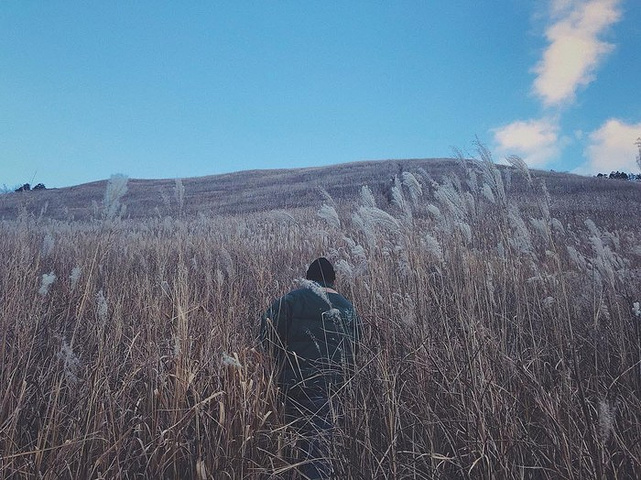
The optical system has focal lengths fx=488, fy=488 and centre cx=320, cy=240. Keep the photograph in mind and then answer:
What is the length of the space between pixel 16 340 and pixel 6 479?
1.21 m

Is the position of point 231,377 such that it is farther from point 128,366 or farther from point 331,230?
point 331,230

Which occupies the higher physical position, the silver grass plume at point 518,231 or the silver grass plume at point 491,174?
Result: the silver grass plume at point 491,174

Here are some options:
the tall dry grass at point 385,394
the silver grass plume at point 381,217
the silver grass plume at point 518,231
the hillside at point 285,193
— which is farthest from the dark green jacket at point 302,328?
the hillside at point 285,193

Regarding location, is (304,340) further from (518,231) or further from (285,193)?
(285,193)

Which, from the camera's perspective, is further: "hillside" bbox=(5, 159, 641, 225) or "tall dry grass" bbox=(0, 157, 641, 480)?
"hillside" bbox=(5, 159, 641, 225)

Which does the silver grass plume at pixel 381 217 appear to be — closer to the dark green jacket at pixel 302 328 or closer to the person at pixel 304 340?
the person at pixel 304 340

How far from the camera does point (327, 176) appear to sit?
119 ft

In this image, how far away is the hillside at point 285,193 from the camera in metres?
20.0

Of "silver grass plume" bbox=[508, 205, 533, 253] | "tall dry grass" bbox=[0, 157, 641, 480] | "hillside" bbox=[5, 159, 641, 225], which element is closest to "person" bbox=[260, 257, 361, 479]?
"tall dry grass" bbox=[0, 157, 641, 480]

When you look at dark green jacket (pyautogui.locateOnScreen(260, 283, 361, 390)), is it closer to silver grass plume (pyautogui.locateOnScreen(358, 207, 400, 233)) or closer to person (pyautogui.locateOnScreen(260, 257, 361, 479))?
person (pyautogui.locateOnScreen(260, 257, 361, 479))

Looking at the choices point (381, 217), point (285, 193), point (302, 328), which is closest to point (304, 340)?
point (302, 328)

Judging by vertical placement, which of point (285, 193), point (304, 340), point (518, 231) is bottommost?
point (304, 340)

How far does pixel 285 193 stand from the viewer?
30.0 meters

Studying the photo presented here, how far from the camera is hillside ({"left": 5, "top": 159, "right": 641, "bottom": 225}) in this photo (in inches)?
789
